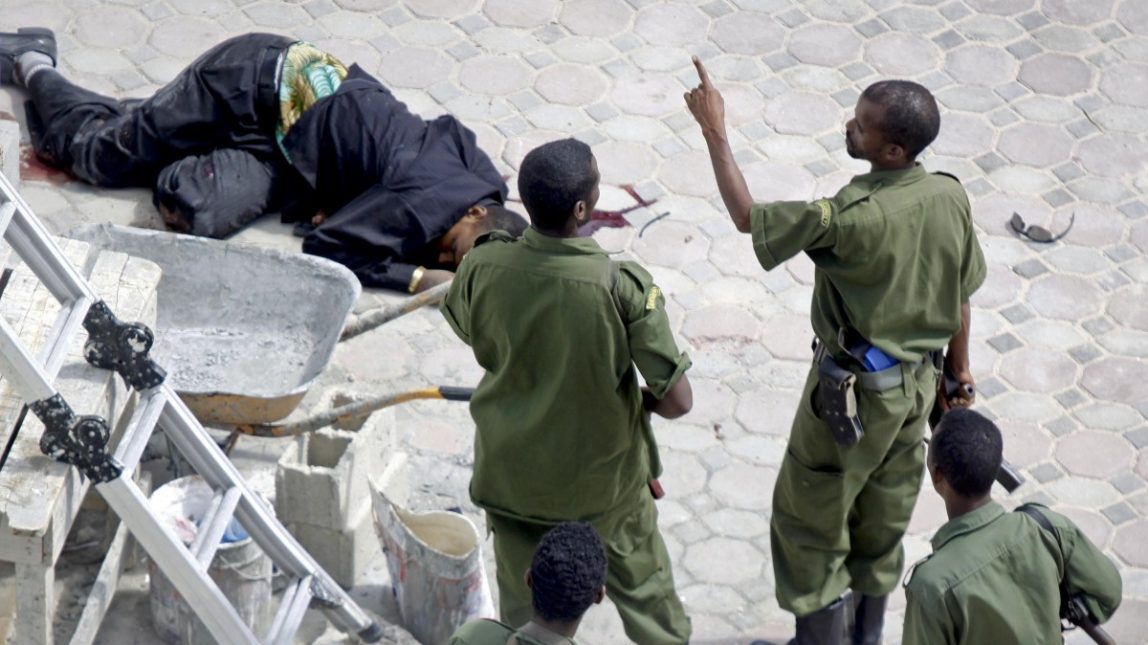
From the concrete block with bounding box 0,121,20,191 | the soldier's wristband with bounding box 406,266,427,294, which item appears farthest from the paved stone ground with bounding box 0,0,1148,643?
the concrete block with bounding box 0,121,20,191

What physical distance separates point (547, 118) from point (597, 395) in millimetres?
3916

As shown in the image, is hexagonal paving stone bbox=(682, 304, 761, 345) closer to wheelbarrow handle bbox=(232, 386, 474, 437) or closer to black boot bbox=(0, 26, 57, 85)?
wheelbarrow handle bbox=(232, 386, 474, 437)

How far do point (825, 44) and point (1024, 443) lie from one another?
9.98 feet

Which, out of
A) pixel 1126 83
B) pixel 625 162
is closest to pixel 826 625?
pixel 625 162

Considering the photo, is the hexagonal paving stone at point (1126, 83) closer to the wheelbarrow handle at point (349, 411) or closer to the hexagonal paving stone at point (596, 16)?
the hexagonal paving stone at point (596, 16)

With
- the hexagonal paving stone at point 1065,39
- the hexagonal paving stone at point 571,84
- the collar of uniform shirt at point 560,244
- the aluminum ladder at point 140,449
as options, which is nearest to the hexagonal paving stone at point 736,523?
the aluminum ladder at point 140,449

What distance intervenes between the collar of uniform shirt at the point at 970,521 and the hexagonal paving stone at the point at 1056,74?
5.02 meters

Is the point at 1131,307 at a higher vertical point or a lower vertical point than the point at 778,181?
lower

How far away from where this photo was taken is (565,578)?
3352 mm

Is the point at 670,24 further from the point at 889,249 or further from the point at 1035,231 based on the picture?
the point at 889,249

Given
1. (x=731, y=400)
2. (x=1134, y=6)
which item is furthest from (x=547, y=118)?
(x=1134, y=6)

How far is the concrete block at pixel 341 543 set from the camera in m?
5.23

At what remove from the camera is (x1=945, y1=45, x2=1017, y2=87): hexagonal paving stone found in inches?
324

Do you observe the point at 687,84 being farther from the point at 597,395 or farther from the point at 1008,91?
the point at 597,395
